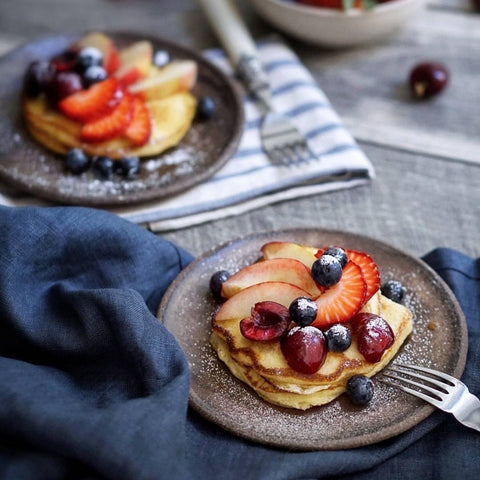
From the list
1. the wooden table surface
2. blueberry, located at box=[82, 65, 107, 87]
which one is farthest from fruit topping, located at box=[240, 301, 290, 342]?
blueberry, located at box=[82, 65, 107, 87]

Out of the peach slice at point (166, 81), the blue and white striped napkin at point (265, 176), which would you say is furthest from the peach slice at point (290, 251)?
the peach slice at point (166, 81)

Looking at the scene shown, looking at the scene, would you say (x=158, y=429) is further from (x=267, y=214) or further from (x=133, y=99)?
(x=133, y=99)

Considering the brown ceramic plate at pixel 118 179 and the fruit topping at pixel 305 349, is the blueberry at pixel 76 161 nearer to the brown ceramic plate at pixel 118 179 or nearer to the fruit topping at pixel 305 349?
the brown ceramic plate at pixel 118 179

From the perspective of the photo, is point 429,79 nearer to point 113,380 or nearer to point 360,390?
point 360,390

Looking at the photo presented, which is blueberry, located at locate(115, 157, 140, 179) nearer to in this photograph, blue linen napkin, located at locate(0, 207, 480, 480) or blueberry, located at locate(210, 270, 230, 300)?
blue linen napkin, located at locate(0, 207, 480, 480)

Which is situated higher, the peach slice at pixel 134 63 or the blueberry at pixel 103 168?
the peach slice at pixel 134 63

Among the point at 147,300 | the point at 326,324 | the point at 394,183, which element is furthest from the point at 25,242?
the point at 394,183

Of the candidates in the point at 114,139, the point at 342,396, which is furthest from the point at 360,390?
the point at 114,139
